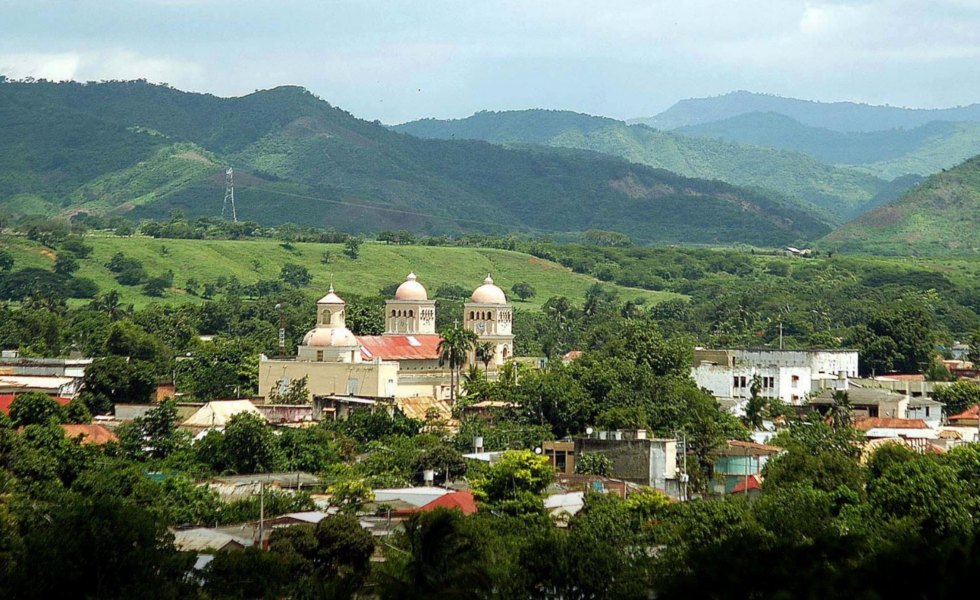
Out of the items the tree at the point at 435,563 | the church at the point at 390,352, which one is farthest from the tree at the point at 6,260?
the tree at the point at 435,563

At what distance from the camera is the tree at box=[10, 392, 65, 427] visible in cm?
6719

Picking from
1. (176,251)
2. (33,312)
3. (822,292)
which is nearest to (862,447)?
(33,312)

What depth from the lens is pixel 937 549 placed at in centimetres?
3238

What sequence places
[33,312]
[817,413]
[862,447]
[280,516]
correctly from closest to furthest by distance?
1. [280,516]
2. [862,447]
3. [817,413]
4. [33,312]

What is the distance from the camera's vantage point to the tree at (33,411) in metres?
67.2

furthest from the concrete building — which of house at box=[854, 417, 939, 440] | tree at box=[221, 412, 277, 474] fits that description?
tree at box=[221, 412, 277, 474]

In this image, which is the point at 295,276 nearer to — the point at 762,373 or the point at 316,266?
the point at 316,266

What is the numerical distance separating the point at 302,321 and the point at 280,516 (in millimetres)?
68226

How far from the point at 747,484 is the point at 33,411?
2555 cm

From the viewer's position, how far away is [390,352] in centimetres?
8919

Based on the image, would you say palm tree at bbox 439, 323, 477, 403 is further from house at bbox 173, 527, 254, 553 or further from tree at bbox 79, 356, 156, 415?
house at bbox 173, 527, 254, 553

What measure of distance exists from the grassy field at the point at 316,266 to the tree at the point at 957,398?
3106 inches

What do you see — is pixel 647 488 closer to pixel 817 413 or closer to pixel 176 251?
pixel 817 413

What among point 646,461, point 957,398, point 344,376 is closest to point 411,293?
point 344,376
